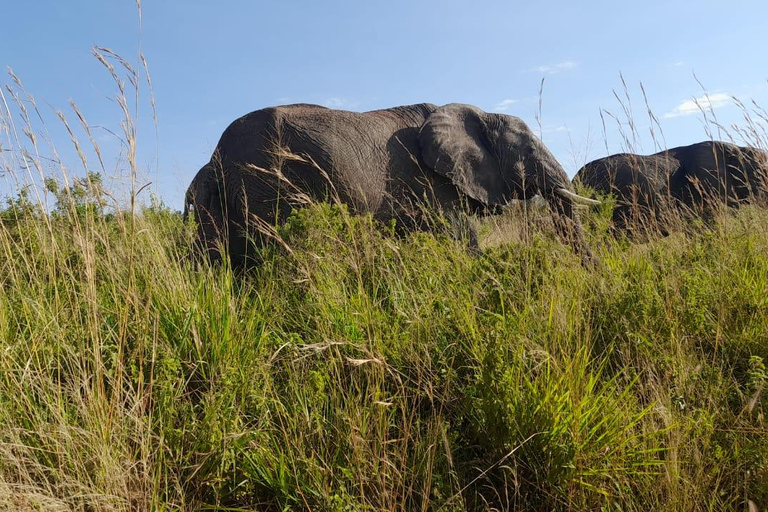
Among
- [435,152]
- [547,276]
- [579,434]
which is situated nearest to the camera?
[579,434]

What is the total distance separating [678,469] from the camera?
2.06 metres

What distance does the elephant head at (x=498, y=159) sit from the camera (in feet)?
23.2

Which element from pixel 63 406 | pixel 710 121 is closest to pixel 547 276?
pixel 63 406

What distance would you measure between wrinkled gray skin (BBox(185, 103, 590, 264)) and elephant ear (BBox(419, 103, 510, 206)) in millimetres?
13

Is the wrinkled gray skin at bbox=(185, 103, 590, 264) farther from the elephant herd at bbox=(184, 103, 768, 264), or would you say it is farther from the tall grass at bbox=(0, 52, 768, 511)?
the tall grass at bbox=(0, 52, 768, 511)

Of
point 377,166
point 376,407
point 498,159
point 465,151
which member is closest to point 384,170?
point 377,166

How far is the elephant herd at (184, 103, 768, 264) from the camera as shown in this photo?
18.7ft

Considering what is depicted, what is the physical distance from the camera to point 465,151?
7039 mm

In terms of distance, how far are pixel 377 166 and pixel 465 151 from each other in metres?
1.24

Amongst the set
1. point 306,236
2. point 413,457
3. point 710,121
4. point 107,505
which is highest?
point 710,121

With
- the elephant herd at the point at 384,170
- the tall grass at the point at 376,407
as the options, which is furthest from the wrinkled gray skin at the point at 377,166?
the tall grass at the point at 376,407

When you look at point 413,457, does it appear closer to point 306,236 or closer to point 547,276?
point 547,276

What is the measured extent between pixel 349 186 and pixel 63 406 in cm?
405

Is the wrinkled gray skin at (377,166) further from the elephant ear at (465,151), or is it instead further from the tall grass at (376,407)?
the tall grass at (376,407)
